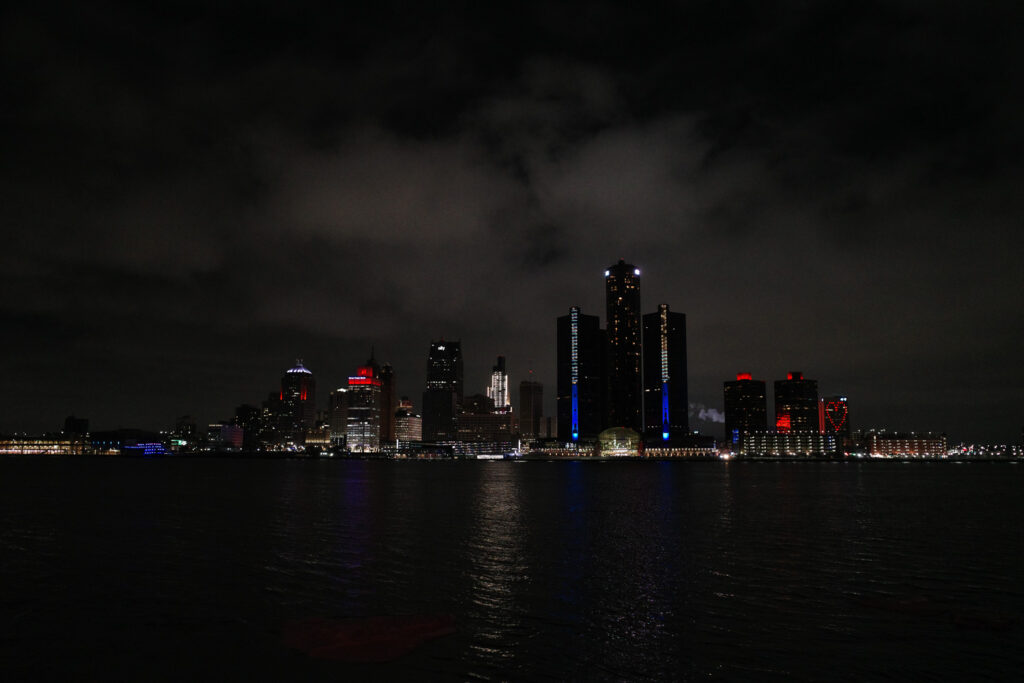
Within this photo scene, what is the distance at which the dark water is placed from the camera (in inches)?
816

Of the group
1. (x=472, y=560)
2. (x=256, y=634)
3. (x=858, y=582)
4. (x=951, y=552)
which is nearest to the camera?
(x=256, y=634)

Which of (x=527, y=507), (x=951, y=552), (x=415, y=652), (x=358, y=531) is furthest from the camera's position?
(x=527, y=507)

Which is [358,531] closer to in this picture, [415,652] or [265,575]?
[265,575]

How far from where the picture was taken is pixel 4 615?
2617 centimetres

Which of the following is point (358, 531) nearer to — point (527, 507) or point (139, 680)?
point (527, 507)

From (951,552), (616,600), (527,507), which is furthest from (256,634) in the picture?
(527,507)

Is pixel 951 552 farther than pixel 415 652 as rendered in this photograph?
Yes

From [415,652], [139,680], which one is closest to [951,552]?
[415,652]

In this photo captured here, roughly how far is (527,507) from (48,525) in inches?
1770

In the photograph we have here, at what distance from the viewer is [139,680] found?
64.2 feet

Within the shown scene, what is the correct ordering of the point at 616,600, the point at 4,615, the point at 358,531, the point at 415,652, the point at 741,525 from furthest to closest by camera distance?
the point at 741,525 < the point at 358,531 < the point at 616,600 < the point at 4,615 < the point at 415,652

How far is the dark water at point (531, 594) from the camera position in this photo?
20.7m

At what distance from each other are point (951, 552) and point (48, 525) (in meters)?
67.9

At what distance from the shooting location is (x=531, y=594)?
2973 cm
